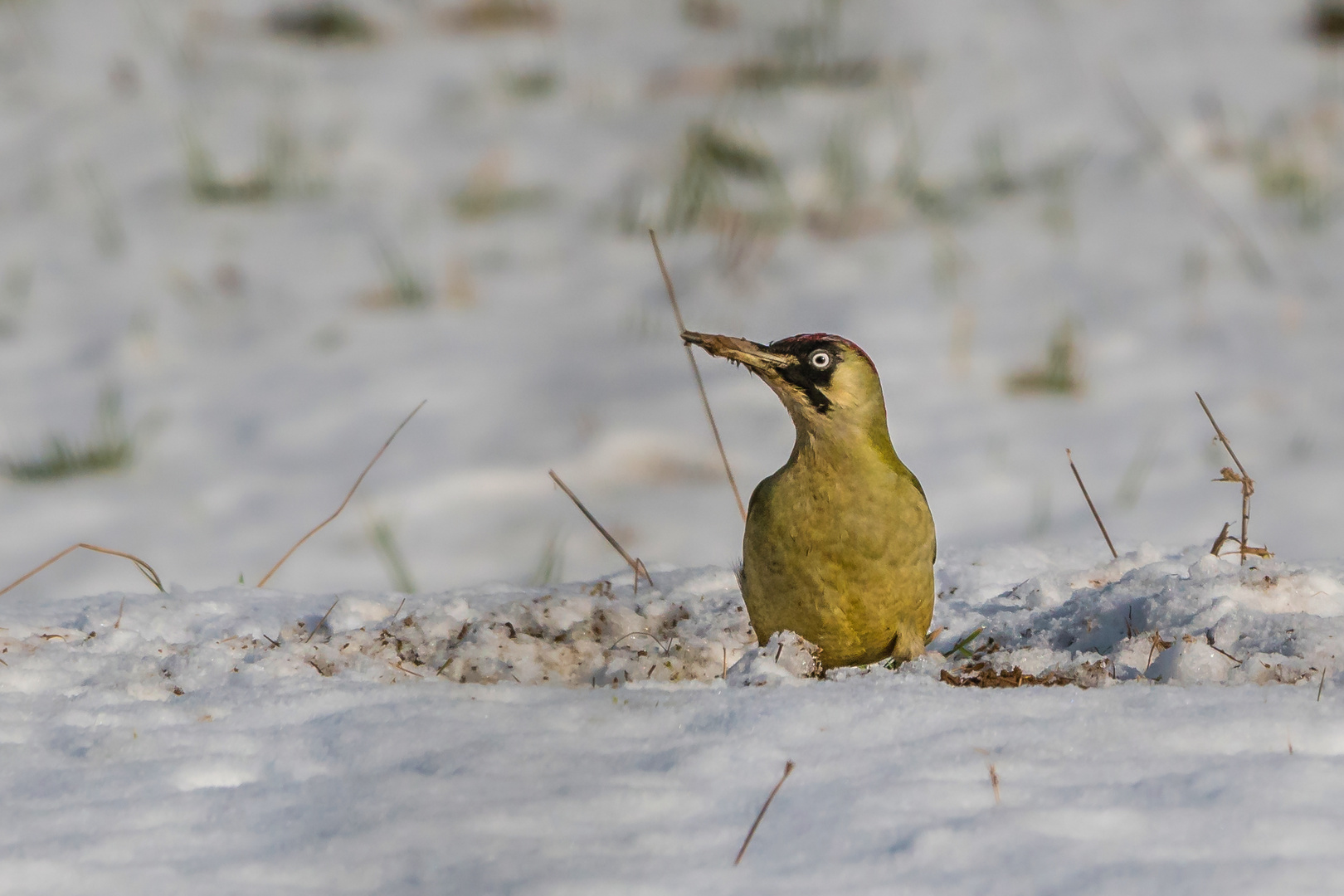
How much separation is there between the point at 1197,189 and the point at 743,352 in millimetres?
5840

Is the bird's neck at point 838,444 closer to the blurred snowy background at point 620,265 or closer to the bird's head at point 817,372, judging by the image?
the bird's head at point 817,372

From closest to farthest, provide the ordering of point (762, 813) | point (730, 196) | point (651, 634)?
point (762, 813) < point (651, 634) < point (730, 196)

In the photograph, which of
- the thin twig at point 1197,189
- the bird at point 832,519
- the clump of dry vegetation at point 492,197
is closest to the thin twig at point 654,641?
the bird at point 832,519

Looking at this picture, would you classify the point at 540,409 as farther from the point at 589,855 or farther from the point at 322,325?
the point at 589,855

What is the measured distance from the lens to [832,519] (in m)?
2.69

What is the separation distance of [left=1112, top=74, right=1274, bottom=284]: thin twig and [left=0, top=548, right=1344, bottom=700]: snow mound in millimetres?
4088

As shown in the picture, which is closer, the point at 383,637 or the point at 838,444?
the point at 838,444

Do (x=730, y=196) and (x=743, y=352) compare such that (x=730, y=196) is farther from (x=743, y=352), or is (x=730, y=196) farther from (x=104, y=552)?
(x=743, y=352)

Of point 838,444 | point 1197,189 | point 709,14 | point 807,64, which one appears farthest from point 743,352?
point 709,14

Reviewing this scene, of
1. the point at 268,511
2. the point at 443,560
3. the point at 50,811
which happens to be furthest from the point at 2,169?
the point at 50,811

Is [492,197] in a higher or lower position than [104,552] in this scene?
higher

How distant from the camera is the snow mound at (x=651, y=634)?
2.67 metres

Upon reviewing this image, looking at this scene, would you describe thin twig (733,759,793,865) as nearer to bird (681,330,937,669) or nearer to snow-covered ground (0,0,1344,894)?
snow-covered ground (0,0,1344,894)

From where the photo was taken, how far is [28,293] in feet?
23.0
